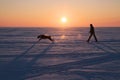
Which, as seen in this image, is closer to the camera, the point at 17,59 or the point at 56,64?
the point at 56,64

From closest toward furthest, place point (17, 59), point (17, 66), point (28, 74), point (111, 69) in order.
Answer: point (28, 74) → point (111, 69) → point (17, 66) → point (17, 59)

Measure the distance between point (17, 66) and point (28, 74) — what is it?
1.66 m

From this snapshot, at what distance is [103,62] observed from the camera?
36.8 feet

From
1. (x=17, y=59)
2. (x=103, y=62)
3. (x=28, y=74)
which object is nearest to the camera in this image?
(x=28, y=74)

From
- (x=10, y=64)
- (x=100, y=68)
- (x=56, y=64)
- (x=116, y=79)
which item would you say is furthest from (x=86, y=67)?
(x=10, y=64)

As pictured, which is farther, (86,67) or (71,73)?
(86,67)

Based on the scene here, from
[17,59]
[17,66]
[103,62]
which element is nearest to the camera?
[17,66]

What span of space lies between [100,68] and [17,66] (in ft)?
9.98

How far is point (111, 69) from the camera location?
9.55 m

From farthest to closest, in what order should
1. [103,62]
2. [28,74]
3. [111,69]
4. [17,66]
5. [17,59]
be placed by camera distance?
[17,59] → [103,62] → [17,66] → [111,69] → [28,74]

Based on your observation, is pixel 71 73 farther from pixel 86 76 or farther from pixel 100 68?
pixel 100 68

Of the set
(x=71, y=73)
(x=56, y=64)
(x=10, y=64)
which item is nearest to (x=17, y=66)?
(x=10, y=64)

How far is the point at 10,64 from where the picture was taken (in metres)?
10.6

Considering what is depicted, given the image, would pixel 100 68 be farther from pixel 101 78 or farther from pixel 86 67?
pixel 101 78
